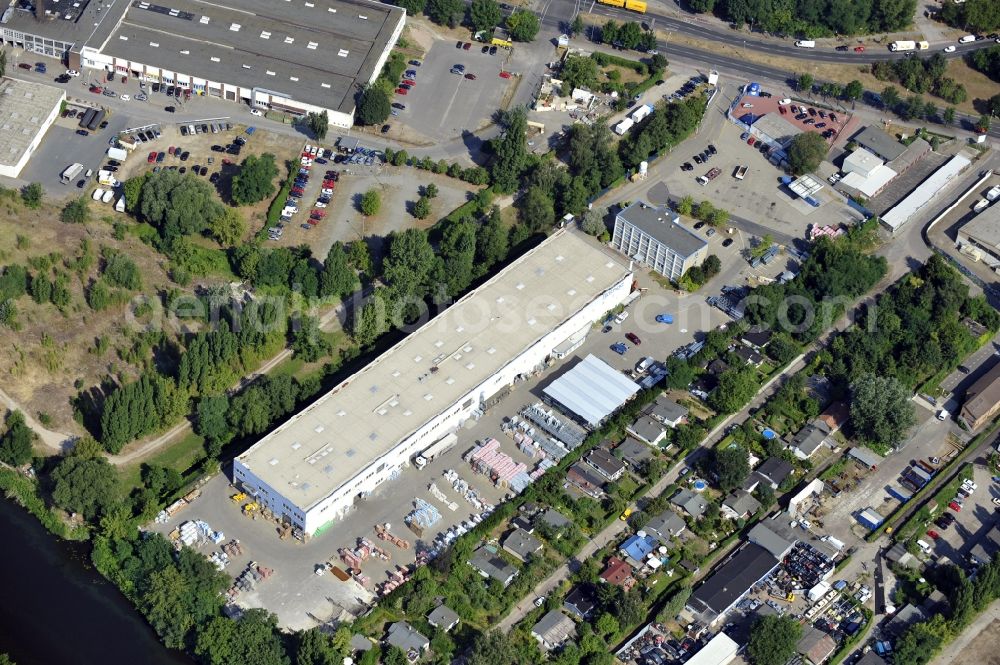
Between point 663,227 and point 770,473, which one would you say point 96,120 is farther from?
point 770,473

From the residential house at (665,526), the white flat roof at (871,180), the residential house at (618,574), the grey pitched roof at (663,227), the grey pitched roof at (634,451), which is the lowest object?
the residential house at (618,574)

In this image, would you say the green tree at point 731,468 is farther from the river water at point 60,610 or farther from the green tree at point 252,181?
the green tree at point 252,181

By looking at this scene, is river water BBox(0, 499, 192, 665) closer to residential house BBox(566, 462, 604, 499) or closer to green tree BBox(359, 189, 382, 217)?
A: residential house BBox(566, 462, 604, 499)

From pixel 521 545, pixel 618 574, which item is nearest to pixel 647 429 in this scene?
pixel 618 574

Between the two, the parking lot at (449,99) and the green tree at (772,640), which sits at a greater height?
the parking lot at (449,99)

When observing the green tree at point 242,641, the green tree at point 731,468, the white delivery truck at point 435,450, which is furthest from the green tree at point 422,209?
the green tree at point 242,641

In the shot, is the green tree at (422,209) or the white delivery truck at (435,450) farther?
the green tree at (422,209)

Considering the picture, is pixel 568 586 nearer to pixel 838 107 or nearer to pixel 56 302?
pixel 56 302
